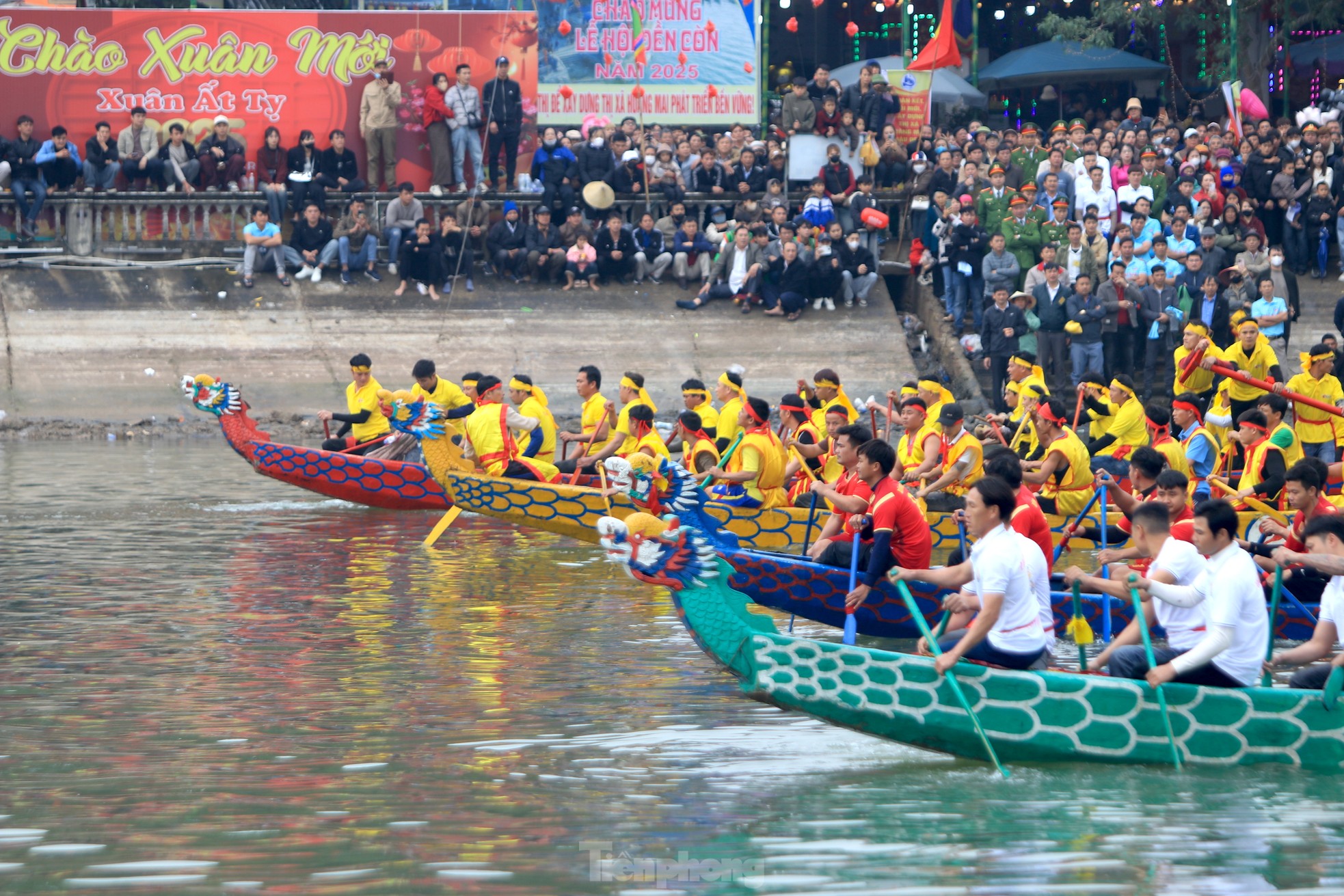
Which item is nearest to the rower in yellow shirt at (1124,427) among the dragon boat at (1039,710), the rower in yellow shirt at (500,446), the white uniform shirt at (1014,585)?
the rower in yellow shirt at (500,446)

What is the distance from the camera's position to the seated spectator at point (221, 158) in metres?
22.7

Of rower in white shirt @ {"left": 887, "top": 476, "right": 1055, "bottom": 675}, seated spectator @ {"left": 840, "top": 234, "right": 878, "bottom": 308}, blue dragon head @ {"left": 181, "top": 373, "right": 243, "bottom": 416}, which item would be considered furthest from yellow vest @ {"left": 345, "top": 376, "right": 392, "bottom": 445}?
rower in white shirt @ {"left": 887, "top": 476, "right": 1055, "bottom": 675}

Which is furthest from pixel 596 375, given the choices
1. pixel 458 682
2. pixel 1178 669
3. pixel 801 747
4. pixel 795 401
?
pixel 1178 669

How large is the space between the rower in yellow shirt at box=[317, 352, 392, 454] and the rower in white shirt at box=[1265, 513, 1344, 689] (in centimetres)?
987

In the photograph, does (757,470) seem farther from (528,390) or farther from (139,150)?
(139,150)

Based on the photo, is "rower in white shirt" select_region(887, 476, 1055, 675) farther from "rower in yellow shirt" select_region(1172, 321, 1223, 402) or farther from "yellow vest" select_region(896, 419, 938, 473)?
"rower in yellow shirt" select_region(1172, 321, 1223, 402)

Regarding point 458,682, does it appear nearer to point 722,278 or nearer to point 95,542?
point 95,542

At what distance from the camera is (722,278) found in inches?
901

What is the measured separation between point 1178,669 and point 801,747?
1.74 meters

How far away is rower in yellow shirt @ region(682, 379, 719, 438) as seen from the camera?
562 inches

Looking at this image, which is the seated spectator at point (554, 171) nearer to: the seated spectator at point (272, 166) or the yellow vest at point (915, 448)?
the seated spectator at point (272, 166)

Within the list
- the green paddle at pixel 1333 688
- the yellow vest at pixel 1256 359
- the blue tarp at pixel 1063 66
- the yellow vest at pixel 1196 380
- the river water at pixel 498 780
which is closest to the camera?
the river water at pixel 498 780

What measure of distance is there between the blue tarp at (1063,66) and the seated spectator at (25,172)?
14386 millimetres

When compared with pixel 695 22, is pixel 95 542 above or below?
below
